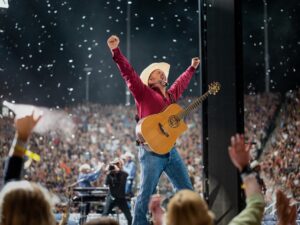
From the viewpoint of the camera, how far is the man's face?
4900 millimetres

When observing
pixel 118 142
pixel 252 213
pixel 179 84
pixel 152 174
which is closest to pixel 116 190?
pixel 179 84

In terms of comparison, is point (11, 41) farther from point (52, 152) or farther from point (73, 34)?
point (52, 152)

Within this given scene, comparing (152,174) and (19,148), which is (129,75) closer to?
(152,174)

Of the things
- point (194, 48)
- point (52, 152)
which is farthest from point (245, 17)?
point (52, 152)

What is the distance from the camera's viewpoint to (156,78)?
4.92 meters

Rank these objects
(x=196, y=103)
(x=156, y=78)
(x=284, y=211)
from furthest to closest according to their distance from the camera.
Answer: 1. (x=156, y=78)
2. (x=196, y=103)
3. (x=284, y=211)

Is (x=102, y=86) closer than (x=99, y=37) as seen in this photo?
No

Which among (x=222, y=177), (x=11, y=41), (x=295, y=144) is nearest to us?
(x=222, y=177)

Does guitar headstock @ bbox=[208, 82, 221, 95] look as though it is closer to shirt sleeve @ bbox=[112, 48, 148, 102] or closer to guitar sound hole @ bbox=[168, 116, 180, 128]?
guitar sound hole @ bbox=[168, 116, 180, 128]

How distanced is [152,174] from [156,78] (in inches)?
39.0

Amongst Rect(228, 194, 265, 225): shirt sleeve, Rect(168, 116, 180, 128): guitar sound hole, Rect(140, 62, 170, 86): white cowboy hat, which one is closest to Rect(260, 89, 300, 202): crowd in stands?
Rect(140, 62, 170, 86): white cowboy hat

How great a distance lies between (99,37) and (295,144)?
9576 millimetres

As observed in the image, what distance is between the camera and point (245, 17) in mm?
20422

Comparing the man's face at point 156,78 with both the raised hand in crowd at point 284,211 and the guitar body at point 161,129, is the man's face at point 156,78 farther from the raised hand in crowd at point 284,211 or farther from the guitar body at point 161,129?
the raised hand in crowd at point 284,211
